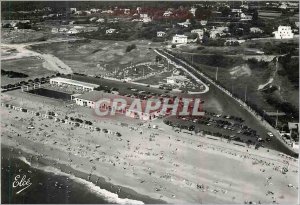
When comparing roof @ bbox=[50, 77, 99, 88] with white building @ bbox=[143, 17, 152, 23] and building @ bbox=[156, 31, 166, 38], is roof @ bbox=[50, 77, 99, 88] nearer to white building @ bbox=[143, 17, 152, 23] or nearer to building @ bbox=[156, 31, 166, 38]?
white building @ bbox=[143, 17, 152, 23]

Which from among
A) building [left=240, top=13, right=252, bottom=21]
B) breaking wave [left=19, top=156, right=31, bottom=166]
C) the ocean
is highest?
building [left=240, top=13, right=252, bottom=21]

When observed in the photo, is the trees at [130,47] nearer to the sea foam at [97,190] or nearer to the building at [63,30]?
the building at [63,30]

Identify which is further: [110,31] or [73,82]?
[110,31]

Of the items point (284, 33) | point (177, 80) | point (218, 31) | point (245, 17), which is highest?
point (245, 17)

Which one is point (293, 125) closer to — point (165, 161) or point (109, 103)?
point (165, 161)

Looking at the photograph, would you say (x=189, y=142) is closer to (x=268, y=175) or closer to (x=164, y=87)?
(x=268, y=175)

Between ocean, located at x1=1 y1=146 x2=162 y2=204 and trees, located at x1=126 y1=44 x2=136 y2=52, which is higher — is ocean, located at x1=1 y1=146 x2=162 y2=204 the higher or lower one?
the lower one

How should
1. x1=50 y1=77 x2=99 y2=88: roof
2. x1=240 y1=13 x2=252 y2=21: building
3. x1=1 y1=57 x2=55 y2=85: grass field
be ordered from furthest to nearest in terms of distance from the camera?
x1=240 y1=13 x2=252 y2=21: building → x1=1 y1=57 x2=55 y2=85: grass field → x1=50 y1=77 x2=99 y2=88: roof

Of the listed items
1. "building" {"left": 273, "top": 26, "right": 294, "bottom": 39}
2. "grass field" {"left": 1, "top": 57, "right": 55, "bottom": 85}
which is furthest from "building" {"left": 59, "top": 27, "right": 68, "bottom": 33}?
"building" {"left": 273, "top": 26, "right": 294, "bottom": 39}

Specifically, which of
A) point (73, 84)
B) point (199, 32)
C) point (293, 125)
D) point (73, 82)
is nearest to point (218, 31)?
point (199, 32)
